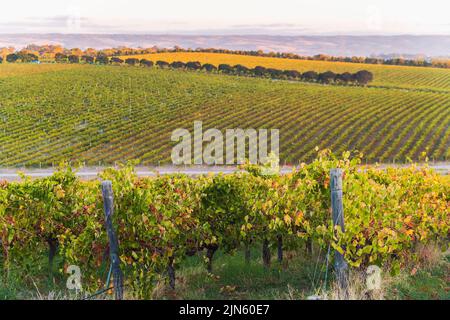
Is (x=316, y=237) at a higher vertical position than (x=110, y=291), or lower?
higher

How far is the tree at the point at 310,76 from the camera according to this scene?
125ft

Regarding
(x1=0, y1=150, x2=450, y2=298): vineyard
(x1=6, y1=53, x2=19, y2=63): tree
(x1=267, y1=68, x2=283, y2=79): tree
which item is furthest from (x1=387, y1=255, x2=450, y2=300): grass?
(x1=267, y1=68, x2=283, y2=79): tree

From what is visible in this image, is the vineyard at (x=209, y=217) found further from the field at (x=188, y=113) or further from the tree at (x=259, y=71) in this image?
the tree at (x=259, y=71)

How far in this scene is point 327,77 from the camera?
3762 centimetres

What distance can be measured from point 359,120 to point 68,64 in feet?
67.9

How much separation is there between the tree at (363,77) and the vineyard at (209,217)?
31.6 metres

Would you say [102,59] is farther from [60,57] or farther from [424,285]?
[424,285]

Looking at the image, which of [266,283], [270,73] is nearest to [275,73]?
[270,73]

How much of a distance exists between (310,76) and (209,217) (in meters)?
34.2

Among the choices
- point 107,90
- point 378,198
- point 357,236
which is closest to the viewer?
point 357,236

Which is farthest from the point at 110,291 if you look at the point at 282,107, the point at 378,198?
the point at 282,107

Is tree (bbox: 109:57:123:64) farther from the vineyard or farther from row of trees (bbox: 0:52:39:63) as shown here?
the vineyard

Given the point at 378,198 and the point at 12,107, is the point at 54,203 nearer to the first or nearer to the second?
the point at 378,198
